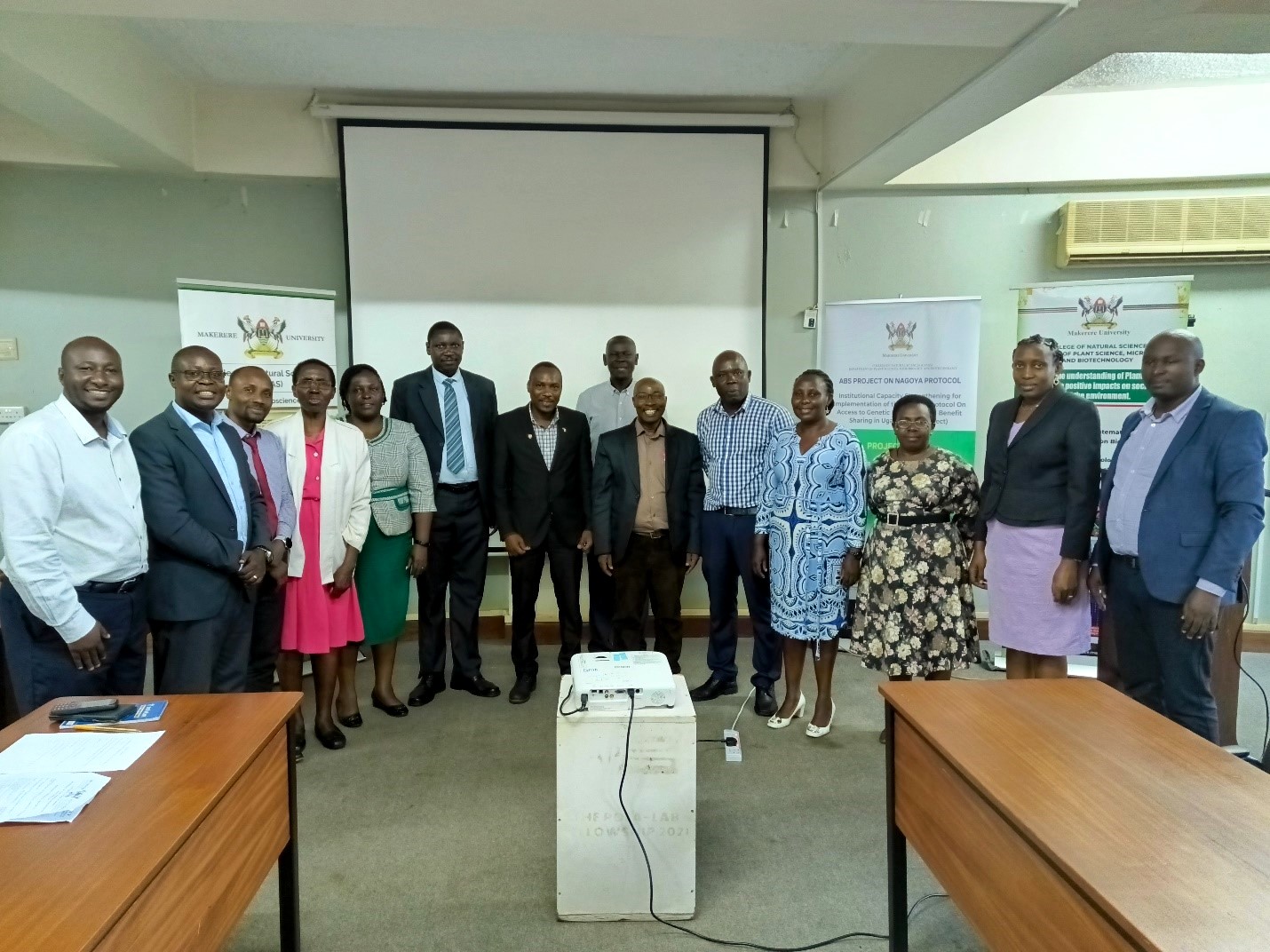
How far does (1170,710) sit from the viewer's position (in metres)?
2.43

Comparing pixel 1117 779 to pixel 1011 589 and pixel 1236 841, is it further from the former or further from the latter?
pixel 1011 589

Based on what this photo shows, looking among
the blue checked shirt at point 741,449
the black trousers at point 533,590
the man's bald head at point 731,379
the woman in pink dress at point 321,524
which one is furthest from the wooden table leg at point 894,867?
the woman in pink dress at point 321,524

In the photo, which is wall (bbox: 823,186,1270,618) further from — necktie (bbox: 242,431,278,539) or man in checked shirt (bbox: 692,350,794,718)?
necktie (bbox: 242,431,278,539)

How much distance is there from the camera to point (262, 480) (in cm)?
282

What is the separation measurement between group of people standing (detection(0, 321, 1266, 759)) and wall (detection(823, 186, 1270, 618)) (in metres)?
1.67

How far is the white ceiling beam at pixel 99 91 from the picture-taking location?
114 inches

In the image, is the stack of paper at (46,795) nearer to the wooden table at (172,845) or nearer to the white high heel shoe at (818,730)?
the wooden table at (172,845)

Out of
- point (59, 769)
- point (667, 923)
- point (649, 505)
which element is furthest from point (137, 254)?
point (667, 923)

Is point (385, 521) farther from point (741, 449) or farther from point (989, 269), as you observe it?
point (989, 269)

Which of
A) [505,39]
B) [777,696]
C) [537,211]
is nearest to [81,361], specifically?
[505,39]

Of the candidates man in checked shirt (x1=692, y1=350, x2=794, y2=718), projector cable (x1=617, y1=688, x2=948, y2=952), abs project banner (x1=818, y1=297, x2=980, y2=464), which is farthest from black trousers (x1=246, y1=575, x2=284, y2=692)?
abs project banner (x1=818, y1=297, x2=980, y2=464)

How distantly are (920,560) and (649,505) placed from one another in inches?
48.7

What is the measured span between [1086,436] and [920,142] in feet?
5.94

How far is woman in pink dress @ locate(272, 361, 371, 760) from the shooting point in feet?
9.78
